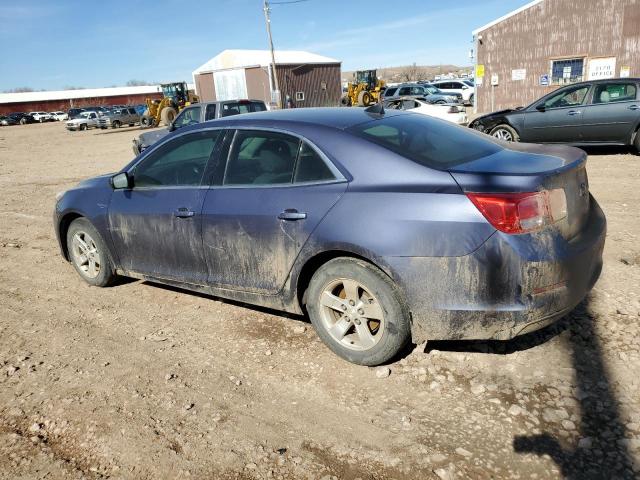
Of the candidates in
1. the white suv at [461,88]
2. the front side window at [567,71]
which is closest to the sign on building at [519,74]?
the front side window at [567,71]

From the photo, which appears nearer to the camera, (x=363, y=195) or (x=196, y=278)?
(x=363, y=195)

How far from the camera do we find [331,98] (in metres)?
43.8

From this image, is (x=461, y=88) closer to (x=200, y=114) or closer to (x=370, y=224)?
(x=200, y=114)

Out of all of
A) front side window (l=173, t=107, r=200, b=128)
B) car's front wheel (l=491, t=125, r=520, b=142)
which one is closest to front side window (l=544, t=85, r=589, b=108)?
car's front wheel (l=491, t=125, r=520, b=142)

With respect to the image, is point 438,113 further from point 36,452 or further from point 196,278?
point 36,452

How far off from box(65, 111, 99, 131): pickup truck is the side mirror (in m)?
38.3

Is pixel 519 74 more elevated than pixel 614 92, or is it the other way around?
pixel 519 74

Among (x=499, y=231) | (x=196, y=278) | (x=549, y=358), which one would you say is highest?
(x=499, y=231)

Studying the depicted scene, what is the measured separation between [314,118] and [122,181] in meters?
1.82

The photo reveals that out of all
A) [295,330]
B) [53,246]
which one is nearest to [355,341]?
[295,330]

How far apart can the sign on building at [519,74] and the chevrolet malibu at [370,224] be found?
23.9m

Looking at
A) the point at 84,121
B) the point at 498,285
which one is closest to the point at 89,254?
the point at 498,285

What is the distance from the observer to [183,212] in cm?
389

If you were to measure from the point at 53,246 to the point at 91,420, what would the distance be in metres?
4.44
